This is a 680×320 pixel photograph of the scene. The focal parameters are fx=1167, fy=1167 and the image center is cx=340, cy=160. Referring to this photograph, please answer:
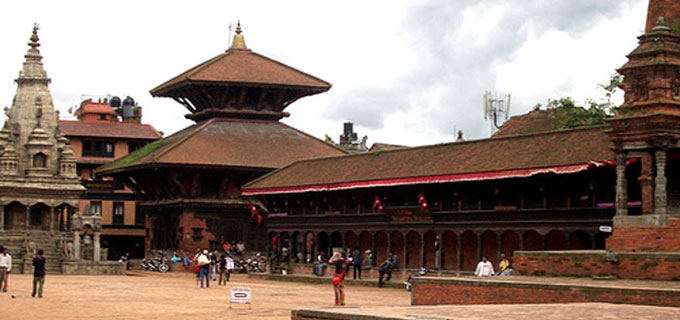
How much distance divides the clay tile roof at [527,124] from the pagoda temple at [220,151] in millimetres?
11864

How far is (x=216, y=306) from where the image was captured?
3175cm

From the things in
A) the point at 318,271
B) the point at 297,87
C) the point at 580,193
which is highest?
the point at 297,87

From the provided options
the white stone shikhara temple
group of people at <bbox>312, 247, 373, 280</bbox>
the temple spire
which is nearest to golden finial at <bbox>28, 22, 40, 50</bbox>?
the white stone shikhara temple

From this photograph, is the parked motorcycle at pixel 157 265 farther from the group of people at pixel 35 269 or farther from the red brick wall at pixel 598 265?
the red brick wall at pixel 598 265

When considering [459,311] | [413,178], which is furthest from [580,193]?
[459,311]

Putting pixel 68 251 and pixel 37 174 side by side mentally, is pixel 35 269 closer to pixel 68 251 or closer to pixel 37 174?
pixel 68 251

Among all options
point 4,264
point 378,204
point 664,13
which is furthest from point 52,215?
point 664,13

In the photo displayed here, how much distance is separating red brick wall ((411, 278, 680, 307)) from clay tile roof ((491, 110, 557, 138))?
45167mm

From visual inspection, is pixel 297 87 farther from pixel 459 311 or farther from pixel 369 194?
pixel 459 311

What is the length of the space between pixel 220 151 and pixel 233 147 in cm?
125

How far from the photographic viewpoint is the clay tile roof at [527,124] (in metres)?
74.3

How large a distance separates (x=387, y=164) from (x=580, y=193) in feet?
43.3

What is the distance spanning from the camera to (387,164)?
2104 inches

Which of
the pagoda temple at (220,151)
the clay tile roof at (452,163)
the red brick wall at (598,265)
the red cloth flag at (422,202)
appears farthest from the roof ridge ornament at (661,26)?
Result: the pagoda temple at (220,151)
